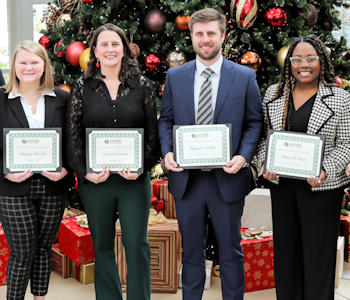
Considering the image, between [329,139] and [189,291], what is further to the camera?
[189,291]

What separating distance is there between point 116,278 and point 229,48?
177 centimetres

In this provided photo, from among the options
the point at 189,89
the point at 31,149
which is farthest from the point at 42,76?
the point at 189,89

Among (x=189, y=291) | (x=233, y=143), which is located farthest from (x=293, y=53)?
(x=189, y=291)

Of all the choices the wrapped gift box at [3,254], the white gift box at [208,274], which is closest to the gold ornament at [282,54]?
the white gift box at [208,274]

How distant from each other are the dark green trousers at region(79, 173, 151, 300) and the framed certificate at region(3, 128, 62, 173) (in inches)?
7.7

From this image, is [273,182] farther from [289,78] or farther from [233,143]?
[289,78]

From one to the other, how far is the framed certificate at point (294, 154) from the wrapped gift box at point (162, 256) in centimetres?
100

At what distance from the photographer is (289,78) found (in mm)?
2123

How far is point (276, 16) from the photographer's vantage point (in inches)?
124

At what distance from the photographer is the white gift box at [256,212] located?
10.0 feet

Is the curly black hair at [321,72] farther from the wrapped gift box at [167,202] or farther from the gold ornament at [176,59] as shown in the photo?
the wrapped gift box at [167,202]

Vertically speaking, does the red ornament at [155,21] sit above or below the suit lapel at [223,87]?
above

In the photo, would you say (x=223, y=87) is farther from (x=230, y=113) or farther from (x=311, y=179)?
(x=311, y=179)

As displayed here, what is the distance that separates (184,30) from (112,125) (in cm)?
139
